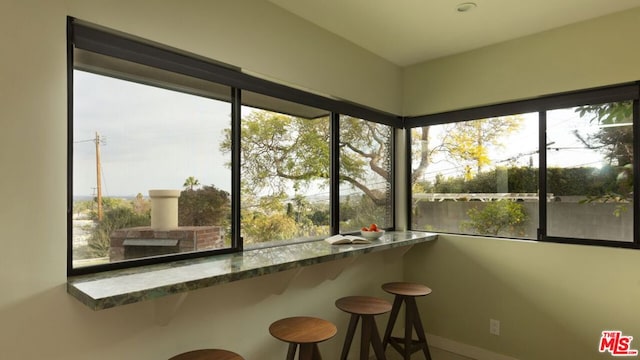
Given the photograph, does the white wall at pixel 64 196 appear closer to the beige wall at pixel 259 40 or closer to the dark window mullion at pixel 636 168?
the beige wall at pixel 259 40

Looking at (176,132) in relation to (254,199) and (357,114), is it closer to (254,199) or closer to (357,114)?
(254,199)

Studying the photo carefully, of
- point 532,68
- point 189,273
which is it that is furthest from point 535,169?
point 189,273

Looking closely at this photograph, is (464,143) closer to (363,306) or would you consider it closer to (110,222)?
(363,306)

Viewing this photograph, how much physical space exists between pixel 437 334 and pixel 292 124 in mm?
2182

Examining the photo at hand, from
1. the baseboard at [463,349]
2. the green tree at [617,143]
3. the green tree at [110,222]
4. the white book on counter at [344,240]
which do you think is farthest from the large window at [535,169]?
the green tree at [110,222]

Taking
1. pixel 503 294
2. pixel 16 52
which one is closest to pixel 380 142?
pixel 503 294

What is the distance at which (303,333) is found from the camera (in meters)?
1.91

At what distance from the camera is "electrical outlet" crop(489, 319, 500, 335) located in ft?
9.66

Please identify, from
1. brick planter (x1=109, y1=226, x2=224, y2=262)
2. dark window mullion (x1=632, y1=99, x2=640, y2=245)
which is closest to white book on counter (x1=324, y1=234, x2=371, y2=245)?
brick planter (x1=109, y1=226, x2=224, y2=262)

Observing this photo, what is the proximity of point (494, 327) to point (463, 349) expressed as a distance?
1.09 feet

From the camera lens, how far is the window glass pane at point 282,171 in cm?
234

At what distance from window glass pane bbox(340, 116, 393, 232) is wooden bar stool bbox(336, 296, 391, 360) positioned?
0.68m

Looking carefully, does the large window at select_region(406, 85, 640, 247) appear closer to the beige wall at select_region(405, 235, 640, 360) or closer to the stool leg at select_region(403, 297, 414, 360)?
the beige wall at select_region(405, 235, 640, 360)

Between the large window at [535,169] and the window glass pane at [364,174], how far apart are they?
267 millimetres
